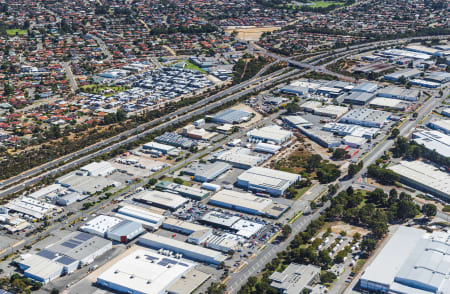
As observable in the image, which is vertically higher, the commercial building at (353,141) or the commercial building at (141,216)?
the commercial building at (353,141)

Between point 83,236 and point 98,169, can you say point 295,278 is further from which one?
point 98,169

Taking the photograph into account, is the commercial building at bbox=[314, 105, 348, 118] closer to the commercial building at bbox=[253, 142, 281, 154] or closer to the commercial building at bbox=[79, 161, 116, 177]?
the commercial building at bbox=[253, 142, 281, 154]

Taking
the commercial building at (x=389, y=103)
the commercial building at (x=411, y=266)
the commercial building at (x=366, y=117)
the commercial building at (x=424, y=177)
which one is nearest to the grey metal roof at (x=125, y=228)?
the commercial building at (x=411, y=266)

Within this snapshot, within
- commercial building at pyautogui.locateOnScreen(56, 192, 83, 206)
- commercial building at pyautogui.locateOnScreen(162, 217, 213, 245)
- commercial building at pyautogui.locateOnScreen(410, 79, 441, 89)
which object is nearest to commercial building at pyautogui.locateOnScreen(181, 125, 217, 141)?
commercial building at pyautogui.locateOnScreen(56, 192, 83, 206)

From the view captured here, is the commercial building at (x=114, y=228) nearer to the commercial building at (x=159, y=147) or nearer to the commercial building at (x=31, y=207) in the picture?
the commercial building at (x=31, y=207)

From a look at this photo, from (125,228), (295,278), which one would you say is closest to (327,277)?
(295,278)
